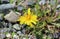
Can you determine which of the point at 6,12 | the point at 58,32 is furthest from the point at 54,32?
the point at 6,12

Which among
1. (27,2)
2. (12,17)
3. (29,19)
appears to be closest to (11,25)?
(12,17)

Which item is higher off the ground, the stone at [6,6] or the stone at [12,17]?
the stone at [6,6]

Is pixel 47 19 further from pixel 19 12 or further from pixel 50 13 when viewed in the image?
pixel 19 12

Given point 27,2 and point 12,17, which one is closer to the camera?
point 12,17

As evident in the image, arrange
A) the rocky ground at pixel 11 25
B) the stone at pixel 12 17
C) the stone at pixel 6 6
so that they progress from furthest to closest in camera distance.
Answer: the stone at pixel 6 6
the stone at pixel 12 17
the rocky ground at pixel 11 25

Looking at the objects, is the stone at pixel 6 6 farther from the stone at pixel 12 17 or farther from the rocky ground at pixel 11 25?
the stone at pixel 12 17

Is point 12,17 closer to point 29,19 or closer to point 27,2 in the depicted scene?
point 29,19

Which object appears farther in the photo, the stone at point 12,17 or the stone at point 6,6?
the stone at point 6,6

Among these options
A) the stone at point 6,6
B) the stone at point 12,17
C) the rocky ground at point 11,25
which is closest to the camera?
the rocky ground at point 11,25

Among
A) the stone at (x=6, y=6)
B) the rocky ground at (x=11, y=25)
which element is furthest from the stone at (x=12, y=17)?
the stone at (x=6, y=6)

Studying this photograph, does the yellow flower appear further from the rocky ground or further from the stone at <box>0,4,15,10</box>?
the stone at <box>0,4,15,10</box>

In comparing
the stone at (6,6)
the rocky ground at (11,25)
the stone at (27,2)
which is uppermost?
the stone at (27,2)
